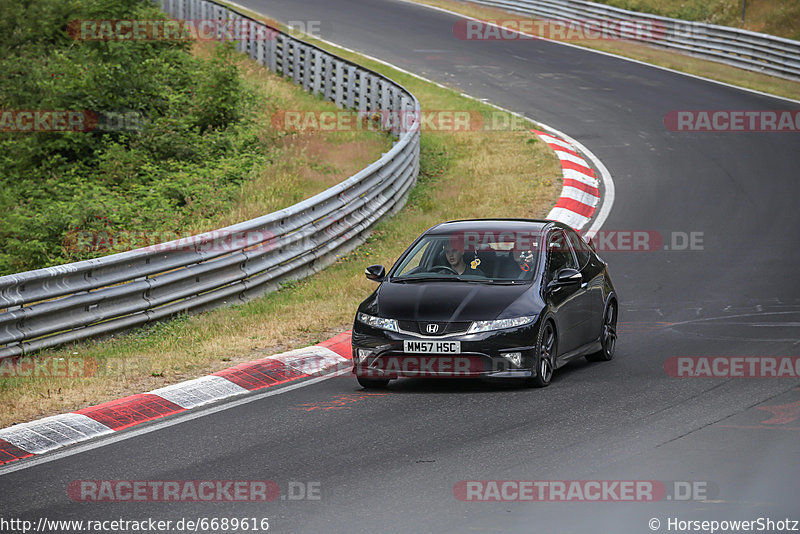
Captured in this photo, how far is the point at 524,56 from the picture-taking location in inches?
1389

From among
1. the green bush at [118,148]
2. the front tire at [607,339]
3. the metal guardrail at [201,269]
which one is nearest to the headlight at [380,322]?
the front tire at [607,339]

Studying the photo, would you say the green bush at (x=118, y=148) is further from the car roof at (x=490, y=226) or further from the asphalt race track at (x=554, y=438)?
the asphalt race track at (x=554, y=438)

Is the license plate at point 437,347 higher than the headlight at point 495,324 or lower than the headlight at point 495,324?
lower

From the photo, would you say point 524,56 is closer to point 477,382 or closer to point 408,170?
point 408,170

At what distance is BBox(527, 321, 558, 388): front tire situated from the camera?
9.70 metres

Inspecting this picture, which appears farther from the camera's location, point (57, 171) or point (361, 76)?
point (361, 76)

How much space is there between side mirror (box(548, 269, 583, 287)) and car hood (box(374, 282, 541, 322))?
0.35m

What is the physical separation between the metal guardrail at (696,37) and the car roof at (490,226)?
932 inches

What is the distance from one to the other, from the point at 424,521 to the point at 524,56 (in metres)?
30.4

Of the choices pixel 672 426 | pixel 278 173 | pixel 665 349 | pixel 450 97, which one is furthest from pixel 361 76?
pixel 672 426

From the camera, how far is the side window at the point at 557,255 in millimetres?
10656

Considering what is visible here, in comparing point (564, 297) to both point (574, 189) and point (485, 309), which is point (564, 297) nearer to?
point (485, 309)

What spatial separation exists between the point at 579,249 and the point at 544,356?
2.01 m

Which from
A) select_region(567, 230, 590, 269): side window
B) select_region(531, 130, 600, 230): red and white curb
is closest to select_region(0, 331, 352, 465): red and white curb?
select_region(567, 230, 590, 269): side window
